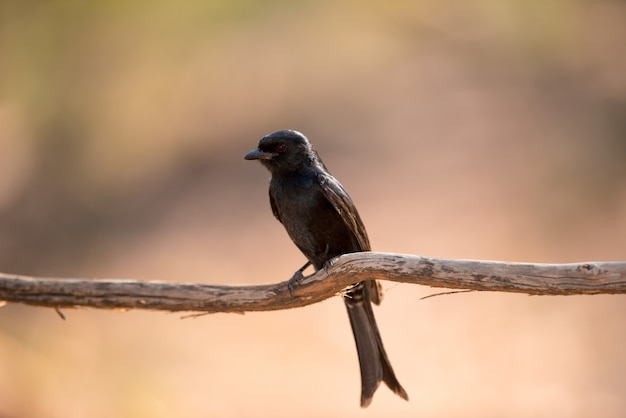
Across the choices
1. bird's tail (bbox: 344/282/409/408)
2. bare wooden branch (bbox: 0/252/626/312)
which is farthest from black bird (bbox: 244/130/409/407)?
bare wooden branch (bbox: 0/252/626/312)

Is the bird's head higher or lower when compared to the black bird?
higher

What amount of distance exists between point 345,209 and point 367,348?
865 millimetres

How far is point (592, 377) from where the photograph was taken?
6.50 m

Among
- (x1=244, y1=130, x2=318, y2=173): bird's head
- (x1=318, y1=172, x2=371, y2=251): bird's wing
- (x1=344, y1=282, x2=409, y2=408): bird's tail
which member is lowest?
(x1=344, y1=282, x2=409, y2=408): bird's tail

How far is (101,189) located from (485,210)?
564 cm

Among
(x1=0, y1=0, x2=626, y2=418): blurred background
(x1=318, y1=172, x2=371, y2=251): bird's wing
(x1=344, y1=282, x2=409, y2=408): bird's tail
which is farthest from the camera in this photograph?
(x1=0, y1=0, x2=626, y2=418): blurred background

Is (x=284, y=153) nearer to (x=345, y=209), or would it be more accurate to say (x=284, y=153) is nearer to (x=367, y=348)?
(x=345, y=209)

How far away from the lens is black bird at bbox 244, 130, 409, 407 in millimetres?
4180

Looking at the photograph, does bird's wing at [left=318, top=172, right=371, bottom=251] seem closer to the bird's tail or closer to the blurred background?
the bird's tail

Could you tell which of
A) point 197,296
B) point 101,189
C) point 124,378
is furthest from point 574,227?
point 101,189

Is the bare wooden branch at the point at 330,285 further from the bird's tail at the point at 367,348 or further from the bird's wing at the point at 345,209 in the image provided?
the bird's tail at the point at 367,348

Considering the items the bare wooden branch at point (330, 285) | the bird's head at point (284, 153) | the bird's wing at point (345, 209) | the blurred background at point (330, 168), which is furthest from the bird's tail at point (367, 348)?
the blurred background at point (330, 168)

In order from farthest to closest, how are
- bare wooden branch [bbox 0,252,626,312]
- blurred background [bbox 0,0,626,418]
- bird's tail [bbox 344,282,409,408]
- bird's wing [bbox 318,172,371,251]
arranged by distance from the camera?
1. blurred background [bbox 0,0,626,418]
2. bird's tail [bbox 344,282,409,408]
3. bird's wing [bbox 318,172,371,251]
4. bare wooden branch [bbox 0,252,626,312]

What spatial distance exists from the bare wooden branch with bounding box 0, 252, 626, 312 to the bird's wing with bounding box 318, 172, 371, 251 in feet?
1.42
